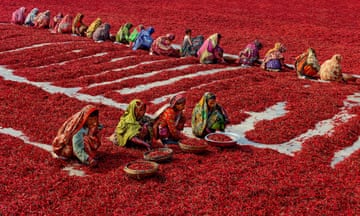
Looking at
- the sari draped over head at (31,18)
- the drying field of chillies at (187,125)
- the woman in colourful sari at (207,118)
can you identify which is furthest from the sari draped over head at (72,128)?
the sari draped over head at (31,18)

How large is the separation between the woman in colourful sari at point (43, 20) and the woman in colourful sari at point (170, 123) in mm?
21068

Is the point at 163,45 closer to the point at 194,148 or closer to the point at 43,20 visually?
the point at 43,20

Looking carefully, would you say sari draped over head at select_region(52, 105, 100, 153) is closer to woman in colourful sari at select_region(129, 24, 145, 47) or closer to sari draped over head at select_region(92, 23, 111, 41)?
woman in colourful sari at select_region(129, 24, 145, 47)

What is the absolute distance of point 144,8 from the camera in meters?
39.3

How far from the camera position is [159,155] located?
9508 millimetres

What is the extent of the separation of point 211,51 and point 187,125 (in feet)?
28.3

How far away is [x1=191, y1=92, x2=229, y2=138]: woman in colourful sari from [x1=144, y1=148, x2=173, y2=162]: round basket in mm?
1622

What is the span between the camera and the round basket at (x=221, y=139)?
10.3 metres

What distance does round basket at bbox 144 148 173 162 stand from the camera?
9.38 metres

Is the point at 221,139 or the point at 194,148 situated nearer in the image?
the point at 194,148

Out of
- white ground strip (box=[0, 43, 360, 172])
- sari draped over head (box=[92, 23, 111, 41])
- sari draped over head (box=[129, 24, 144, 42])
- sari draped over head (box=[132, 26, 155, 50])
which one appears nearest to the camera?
white ground strip (box=[0, 43, 360, 172])

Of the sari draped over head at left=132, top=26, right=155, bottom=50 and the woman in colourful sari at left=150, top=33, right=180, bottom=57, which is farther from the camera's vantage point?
the sari draped over head at left=132, top=26, right=155, bottom=50

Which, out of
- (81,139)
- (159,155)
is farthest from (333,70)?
(81,139)

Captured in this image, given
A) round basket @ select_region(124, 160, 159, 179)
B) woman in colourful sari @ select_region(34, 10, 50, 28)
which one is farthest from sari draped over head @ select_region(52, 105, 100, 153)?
woman in colourful sari @ select_region(34, 10, 50, 28)
